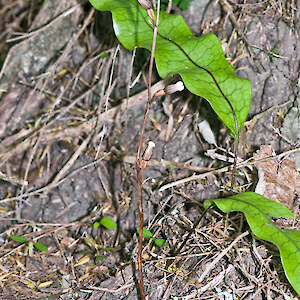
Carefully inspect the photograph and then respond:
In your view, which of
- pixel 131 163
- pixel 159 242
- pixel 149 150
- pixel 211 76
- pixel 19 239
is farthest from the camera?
pixel 131 163

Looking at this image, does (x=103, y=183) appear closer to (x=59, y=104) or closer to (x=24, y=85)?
(x=59, y=104)

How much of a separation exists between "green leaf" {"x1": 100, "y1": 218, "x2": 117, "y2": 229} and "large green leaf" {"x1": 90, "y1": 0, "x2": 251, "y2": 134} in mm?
632

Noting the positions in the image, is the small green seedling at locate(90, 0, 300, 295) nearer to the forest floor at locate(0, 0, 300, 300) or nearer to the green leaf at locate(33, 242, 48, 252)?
the forest floor at locate(0, 0, 300, 300)

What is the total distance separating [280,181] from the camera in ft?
3.94

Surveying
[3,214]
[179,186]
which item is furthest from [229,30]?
[3,214]

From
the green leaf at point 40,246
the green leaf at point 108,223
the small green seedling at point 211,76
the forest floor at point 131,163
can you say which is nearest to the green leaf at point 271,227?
the small green seedling at point 211,76

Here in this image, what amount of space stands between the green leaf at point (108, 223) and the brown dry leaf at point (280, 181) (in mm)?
575

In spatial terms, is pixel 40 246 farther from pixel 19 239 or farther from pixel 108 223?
pixel 108 223

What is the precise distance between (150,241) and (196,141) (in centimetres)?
49

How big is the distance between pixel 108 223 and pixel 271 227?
27.0 inches

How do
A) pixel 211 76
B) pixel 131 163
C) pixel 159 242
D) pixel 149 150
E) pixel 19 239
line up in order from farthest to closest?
pixel 131 163, pixel 19 239, pixel 159 242, pixel 211 76, pixel 149 150

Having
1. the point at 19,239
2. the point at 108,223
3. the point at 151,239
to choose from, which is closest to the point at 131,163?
the point at 108,223

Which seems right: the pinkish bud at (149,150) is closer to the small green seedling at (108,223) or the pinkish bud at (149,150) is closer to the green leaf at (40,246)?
the small green seedling at (108,223)

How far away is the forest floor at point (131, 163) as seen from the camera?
1.13m
